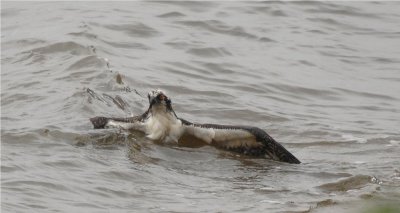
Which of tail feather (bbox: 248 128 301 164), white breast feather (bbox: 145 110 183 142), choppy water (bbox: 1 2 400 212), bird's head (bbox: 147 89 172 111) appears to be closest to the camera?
choppy water (bbox: 1 2 400 212)

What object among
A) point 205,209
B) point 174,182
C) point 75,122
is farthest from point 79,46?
point 205,209

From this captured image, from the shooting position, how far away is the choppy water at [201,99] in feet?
27.7

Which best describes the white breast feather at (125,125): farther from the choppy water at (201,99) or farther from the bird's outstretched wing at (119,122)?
the choppy water at (201,99)

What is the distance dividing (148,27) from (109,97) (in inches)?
198

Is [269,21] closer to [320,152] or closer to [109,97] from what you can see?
[109,97]

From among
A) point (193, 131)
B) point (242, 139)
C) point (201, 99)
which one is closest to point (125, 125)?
point (193, 131)

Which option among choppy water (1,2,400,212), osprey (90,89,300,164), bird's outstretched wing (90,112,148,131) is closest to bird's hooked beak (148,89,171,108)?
osprey (90,89,300,164)

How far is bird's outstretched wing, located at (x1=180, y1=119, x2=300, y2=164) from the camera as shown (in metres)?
9.74

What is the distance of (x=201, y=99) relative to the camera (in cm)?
1295

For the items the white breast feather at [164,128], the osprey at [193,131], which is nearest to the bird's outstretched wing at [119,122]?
the osprey at [193,131]

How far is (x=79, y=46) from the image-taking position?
1489cm

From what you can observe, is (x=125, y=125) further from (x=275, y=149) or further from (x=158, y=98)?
(x=275, y=149)

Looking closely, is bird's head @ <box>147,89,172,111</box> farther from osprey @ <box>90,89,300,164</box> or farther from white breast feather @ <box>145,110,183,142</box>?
white breast feather @ <box>145,110,183,142</box>

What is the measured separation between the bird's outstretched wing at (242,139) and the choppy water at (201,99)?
0.11m
